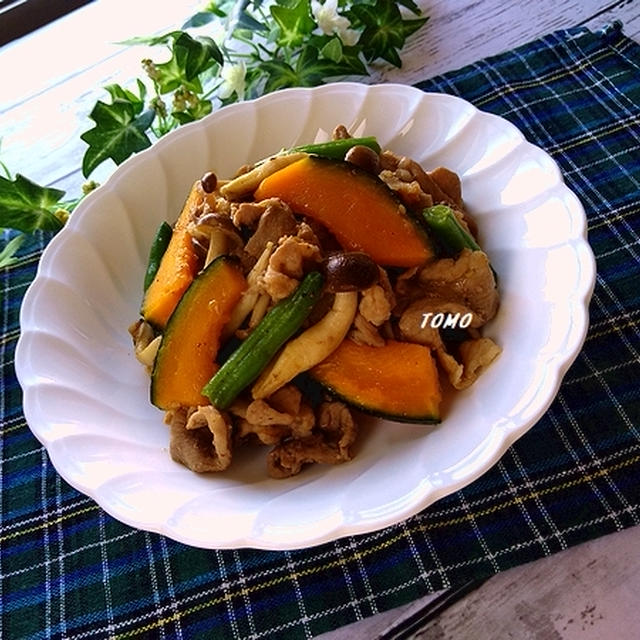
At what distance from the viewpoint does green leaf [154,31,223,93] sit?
2119mm

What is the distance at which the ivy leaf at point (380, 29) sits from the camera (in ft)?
7.45

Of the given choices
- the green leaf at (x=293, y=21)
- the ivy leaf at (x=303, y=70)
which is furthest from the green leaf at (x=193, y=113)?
the green leaf at (x=293, y=21)

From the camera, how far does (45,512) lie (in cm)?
155

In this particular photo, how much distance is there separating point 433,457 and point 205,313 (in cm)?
51

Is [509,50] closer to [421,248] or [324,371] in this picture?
[421,248]

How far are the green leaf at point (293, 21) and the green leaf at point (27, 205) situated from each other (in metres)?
0.83

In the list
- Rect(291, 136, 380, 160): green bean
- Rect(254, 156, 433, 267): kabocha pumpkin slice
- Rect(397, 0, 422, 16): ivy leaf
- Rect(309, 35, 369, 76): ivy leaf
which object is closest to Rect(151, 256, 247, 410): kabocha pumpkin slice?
Rect(254, 156, 433, 267): kabocha pumpkin slice

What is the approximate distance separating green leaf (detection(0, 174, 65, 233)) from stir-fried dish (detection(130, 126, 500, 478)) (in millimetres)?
745

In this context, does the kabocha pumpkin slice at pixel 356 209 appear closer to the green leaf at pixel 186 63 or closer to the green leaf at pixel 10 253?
the green leaf at pixel 186 63

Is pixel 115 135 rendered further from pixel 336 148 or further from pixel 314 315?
pixel 314 315

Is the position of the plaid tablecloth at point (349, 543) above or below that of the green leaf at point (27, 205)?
below

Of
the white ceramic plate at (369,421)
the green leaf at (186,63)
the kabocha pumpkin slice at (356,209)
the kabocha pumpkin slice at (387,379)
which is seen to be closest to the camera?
the white ceramic plate at (369,421)

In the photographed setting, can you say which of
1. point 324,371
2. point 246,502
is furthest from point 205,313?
point 246,502

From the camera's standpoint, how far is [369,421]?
1401 mm
